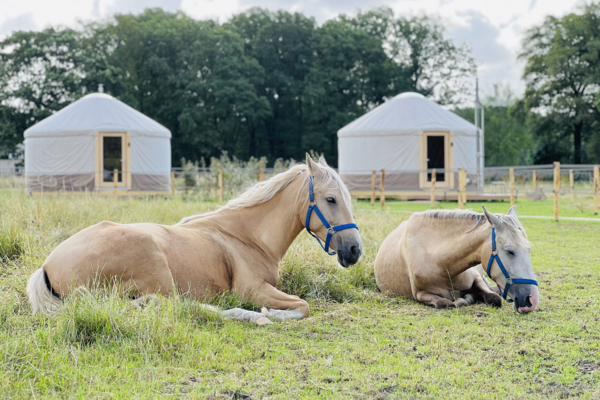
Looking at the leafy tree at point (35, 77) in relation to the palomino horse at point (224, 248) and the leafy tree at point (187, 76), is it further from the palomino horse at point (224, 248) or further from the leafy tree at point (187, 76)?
the palomino horse at point (224, 248)

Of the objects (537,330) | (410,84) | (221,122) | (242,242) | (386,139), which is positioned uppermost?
(410,84)

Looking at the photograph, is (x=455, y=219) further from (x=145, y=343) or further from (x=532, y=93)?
(x=532, y=93)

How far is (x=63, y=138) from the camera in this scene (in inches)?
768

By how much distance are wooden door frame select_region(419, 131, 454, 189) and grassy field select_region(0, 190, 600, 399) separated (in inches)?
560

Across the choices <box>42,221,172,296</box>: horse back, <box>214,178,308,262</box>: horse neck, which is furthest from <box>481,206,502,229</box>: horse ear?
<box>42,221,172,296</box>: horse back

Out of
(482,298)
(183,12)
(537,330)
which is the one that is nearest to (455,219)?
(482,298)

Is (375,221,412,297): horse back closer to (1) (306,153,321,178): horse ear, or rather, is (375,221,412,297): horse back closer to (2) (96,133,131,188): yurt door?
(1) (306,153,321,178): horse ear

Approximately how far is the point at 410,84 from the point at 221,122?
12.2 meters

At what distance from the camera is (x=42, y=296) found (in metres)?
3.48

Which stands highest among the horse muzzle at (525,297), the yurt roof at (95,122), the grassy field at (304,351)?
the yurt roof at (95,122)

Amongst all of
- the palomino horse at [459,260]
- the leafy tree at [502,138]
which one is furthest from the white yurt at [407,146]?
the leafy tree at [502,138]

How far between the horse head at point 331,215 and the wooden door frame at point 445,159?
14.9 metres

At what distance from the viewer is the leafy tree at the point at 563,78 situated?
1331 inches

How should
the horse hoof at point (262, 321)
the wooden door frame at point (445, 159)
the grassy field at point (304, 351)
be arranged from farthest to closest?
the wooden door frame at point (445, 159), the horse hoof at point (262, 321), the grassy field at point (304, 351)
